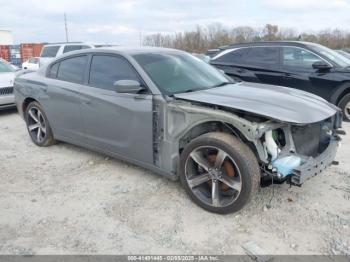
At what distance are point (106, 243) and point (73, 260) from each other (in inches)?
12.5

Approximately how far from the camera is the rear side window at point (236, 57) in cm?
796

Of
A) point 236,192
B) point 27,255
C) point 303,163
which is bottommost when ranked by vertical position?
point 27,255

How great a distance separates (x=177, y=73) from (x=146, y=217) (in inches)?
68.8

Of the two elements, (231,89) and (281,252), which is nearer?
(281,252)

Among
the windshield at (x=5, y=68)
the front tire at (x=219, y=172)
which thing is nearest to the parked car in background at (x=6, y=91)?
the windshield at (x=5, y=68)

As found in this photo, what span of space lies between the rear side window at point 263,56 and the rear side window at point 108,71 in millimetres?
4302

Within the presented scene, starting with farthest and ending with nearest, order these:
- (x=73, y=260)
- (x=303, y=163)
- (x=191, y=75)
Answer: (x=191, y=75) → (x=303, y=163) → (x=73, y=260)

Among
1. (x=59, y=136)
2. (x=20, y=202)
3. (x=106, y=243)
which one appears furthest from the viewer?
(x=59, y=136)

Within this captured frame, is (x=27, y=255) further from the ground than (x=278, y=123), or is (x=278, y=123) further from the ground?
(x=278, y=123)

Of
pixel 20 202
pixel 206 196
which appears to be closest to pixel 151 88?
pixel 206 196

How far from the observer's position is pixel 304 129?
134 inches

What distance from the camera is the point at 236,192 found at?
3324 millimetres

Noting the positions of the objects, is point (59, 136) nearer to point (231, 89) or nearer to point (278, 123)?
point (231, 89)

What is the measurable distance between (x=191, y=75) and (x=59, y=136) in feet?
7.68
